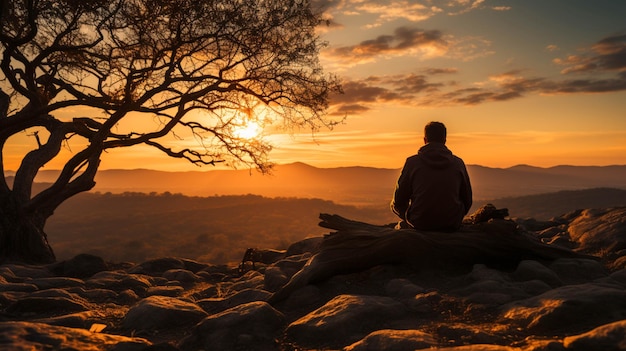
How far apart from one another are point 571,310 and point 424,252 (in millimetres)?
2493

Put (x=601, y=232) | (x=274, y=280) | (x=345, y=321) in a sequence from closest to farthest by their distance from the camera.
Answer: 1. (x=345, y=321)
2. (x=274, y=280)
3. (x=601, y=232)

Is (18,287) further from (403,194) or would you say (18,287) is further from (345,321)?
(403,194)

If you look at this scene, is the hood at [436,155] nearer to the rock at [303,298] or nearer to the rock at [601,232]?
the rock at [303,298]

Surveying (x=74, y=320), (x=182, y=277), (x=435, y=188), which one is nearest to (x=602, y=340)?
(x=435, y=188)

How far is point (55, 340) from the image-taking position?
158 inches

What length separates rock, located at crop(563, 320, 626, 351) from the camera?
317 cm

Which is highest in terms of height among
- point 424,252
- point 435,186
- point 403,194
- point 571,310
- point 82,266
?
point 435,186

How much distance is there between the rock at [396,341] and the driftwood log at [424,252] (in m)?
2.49

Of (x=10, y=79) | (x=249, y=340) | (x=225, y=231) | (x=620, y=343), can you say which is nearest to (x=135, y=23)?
(x=10, y=79)

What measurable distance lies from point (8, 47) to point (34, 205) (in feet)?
15.0

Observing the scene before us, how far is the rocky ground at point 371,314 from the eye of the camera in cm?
391

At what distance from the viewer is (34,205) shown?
13.1 metres

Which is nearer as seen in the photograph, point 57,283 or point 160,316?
point 160,316

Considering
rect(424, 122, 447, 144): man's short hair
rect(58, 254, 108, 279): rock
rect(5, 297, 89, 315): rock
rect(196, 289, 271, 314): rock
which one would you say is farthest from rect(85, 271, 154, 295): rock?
rect(424, 122, 447, 144): man's short hair
